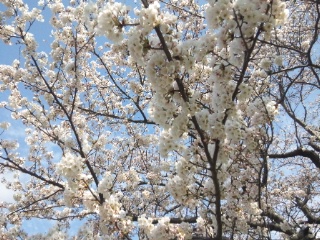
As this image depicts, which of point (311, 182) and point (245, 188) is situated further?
point (311, 182)

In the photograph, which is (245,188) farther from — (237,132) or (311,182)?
(311,182)

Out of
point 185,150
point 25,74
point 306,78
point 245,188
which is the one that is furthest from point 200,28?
point 185,150

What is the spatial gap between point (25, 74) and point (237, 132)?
16.1 ft

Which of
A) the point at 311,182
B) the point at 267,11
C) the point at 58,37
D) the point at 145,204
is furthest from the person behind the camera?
the point at 311,182

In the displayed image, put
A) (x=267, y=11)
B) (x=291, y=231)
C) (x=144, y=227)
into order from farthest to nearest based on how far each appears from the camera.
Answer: (x=291, y=231), (x=144, y=227), (x=267, y=11)

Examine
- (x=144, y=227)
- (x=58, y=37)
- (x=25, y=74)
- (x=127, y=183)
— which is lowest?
(x=144, y=227)

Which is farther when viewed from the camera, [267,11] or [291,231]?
[291,231]

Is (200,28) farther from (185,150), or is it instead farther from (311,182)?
(185,150)

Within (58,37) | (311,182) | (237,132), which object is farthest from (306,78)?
(237,132)

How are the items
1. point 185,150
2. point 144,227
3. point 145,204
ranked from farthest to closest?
1. point 145,204
2. point 144,227
3. point 185,150

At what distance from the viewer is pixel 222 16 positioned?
3.44 meters

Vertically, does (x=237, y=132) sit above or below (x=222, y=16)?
below

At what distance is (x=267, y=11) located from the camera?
133 inches

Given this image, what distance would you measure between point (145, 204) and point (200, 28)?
445 cm
